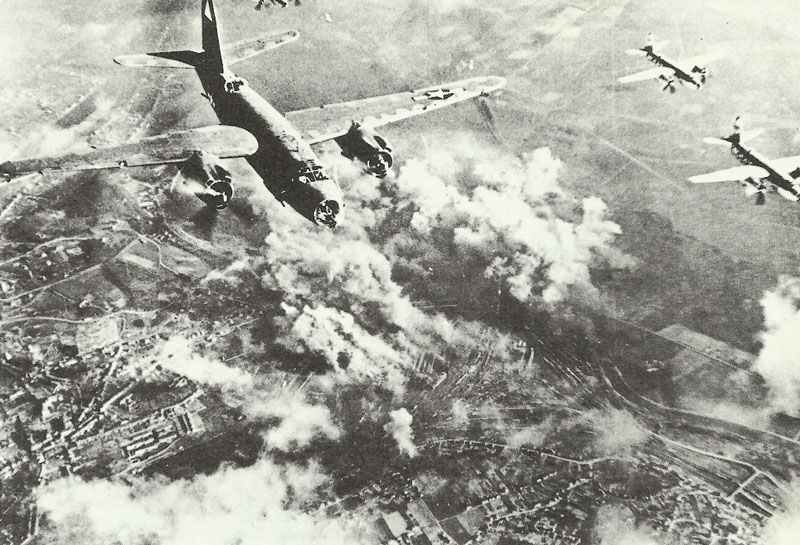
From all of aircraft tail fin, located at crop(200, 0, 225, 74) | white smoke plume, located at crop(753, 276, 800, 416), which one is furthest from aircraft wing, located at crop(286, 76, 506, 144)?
white smoke plume, located at crop(753, 276, 800, 416)

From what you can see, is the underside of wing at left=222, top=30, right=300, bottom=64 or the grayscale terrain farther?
the underside of wing at left=222, top=30, right=300, bottom=64

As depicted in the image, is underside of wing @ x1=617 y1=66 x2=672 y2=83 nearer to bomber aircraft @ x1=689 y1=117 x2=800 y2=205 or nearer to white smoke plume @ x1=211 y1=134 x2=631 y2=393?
bomber aircraft @ x1=689 y1=117 x2=800 y2=205

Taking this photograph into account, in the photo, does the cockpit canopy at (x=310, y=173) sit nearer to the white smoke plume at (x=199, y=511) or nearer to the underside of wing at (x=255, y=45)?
the underside of wing at (x=255, y=45)

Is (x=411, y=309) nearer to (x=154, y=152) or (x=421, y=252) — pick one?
(x=421, y=252)

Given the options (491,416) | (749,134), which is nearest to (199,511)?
(491,416)

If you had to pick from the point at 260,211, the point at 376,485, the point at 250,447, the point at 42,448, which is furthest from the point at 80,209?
the point at 376,485

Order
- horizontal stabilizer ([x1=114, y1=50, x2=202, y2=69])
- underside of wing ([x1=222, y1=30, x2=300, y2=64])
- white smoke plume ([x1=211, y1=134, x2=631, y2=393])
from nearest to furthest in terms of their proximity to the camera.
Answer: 1. white smoke plume ([x1=211, y1=134, x2=631, y2=393])
2. horizontal stabilizer ([x1=114, y1=50, x2=202, y2=69])
3. underside of wing ([x1=222, y1=30, x2=300, y2=64])

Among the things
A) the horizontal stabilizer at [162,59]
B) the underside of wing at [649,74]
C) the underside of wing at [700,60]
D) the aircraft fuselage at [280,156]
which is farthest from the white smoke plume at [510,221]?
the horizontal stabilizer at [162,59]
